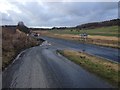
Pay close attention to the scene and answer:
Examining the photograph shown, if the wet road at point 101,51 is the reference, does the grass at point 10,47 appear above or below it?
above

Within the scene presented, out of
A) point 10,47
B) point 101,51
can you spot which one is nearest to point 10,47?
point 10,47

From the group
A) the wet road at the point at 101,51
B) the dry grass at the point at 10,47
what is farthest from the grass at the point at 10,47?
the wet road at the point at 101,51

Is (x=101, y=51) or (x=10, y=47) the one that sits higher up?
(x=10, y=47)

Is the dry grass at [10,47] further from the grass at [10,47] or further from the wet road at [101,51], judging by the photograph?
the wet road at [101,51]

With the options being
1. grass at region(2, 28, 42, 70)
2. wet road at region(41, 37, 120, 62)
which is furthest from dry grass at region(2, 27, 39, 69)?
wet road at region(41, 37, 120, 62)

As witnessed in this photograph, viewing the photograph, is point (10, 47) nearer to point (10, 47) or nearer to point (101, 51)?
point (10, 47)

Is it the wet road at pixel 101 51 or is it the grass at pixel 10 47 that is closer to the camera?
the grass at pixel 10 47

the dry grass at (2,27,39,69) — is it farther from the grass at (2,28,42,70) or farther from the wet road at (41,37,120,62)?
the wet road at (41,37,120,62)

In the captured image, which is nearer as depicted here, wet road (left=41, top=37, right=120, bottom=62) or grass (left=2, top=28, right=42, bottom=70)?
grass (left=2, top=28, right=42, bottom=70)

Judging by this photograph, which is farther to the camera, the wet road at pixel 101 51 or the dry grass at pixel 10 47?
the wet road at pixel 101 51

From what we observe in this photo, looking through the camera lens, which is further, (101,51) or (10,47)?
(101,51)

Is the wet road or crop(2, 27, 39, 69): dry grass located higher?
crop(2, 27, 39, 69): dry grass

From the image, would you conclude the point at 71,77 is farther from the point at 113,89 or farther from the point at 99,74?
the point at 113,89

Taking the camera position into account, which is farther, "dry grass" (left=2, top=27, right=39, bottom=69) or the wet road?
the wet road
